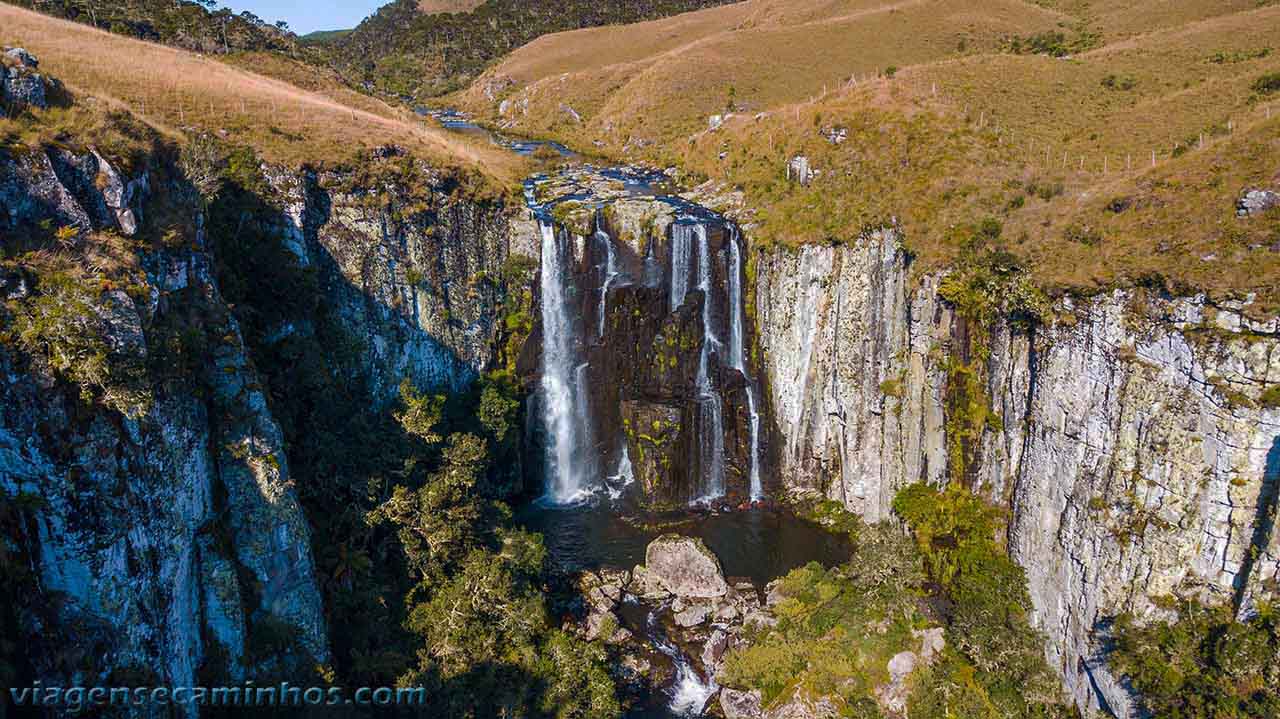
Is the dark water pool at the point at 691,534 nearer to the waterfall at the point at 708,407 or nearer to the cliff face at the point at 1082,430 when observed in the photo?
the waterfall at the point at 708,407

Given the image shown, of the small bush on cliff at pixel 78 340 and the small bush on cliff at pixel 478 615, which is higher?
the small bush on cliff at pixel 78 340

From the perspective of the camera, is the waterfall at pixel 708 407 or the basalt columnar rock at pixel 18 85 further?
the waterfall at pixel 708 407

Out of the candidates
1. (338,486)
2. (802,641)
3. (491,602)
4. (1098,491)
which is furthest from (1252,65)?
(338,486)

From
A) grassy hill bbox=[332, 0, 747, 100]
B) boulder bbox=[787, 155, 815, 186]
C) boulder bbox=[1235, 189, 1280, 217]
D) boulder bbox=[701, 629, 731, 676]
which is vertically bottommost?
boulder bbox=[701, 629, 731, 676]

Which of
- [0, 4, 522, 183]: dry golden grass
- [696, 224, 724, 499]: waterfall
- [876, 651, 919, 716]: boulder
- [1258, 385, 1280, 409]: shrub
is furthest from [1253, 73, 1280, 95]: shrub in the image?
[0, 4, 522, 183]: dry golden grass

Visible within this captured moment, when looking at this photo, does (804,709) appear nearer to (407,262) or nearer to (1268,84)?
(407,262)

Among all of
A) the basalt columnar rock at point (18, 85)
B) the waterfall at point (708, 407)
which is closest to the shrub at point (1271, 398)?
the waterfall at point (708, 407)

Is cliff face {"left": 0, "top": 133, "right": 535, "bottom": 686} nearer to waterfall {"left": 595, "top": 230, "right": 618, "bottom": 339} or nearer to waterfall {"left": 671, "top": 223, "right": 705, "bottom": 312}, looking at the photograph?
waterfall {"left": 595, "top": 230, "right": 618, "bottom": 339}

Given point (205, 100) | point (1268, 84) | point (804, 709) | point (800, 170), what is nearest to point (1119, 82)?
point (1268, 84)
